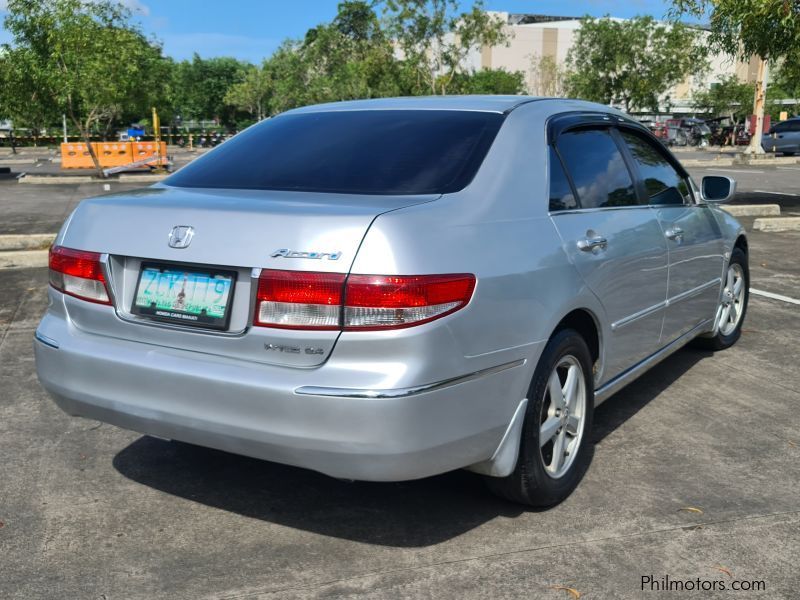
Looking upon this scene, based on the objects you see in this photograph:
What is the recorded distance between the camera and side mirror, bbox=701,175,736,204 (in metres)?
5.29

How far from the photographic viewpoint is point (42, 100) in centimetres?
2673

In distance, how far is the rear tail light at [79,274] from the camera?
10.6 ft

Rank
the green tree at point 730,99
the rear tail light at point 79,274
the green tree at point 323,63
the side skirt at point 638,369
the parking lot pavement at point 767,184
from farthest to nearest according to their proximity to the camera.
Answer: the green tree at point 323,63 < the green tree at point 730,99 < the parking lot pavement at point 767,184 < the side skirt at point 638,369 < the rear tail light at point 79,274

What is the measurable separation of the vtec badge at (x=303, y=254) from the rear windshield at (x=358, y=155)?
0.52 meters

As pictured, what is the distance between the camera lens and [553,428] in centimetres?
350

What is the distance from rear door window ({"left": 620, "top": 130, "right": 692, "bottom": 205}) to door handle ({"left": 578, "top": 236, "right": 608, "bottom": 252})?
88cm

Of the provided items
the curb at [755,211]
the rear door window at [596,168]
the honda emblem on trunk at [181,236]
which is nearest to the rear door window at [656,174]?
the rear door window at [596,168]

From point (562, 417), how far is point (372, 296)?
1.24 m

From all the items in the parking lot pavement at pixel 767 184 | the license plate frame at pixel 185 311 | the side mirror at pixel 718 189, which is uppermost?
the side mirror at pixel 718 189

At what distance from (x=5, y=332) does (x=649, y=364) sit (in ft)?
15.6

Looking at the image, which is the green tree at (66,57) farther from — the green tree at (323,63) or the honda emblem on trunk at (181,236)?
the green tree at (323,63)

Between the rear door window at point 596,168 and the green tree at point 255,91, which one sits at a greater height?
the green tree at point 255,91

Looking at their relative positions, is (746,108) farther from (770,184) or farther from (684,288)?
(684,288)

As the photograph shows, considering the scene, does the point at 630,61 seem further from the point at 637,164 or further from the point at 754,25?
the point at 637,164
